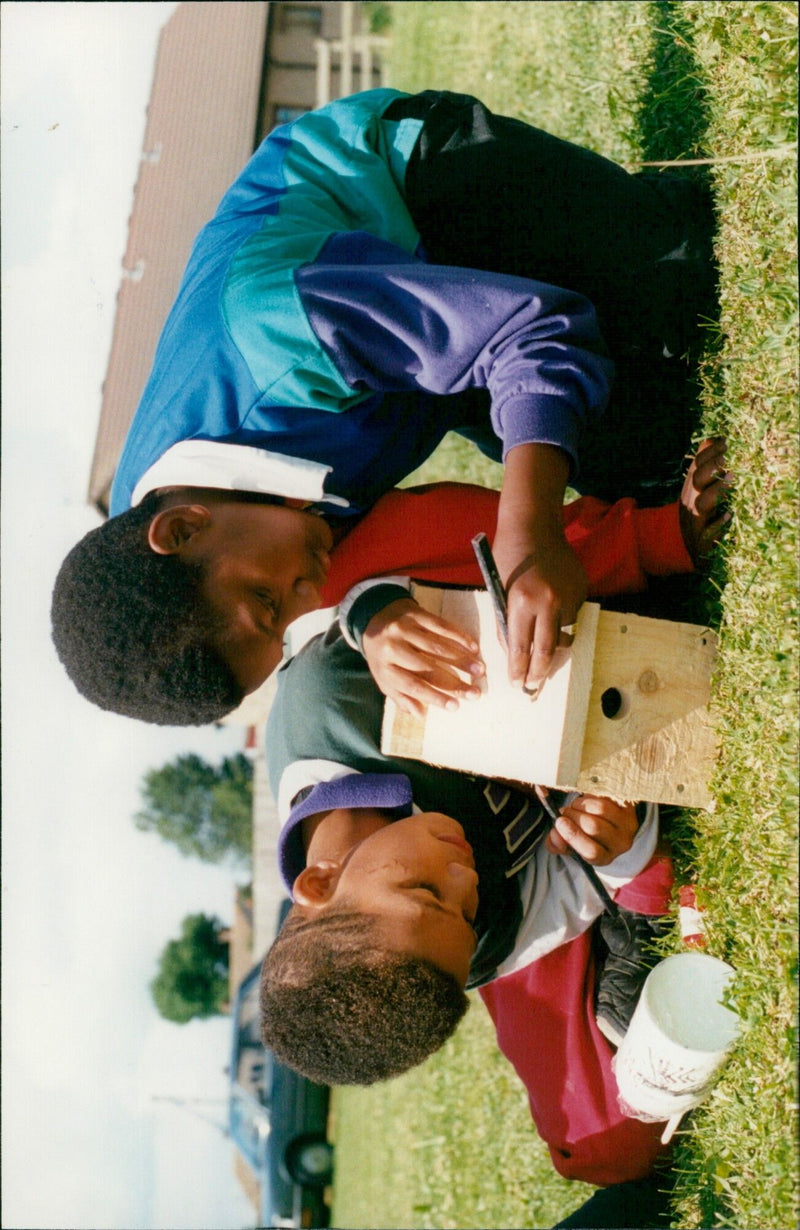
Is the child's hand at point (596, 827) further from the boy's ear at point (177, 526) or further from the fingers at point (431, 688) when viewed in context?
the boy's ear at point (177, 526)

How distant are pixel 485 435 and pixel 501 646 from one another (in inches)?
43.5

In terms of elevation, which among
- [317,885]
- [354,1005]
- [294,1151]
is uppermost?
[317,885]

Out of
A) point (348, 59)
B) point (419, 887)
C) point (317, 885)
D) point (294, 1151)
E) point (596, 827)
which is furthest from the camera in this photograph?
point (348, 59)

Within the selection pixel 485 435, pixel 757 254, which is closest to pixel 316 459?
pixel 485 435

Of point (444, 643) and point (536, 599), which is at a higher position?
point (536, 599)

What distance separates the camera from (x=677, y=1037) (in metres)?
2.46

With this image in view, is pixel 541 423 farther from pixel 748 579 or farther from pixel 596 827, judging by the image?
pixel 596 827

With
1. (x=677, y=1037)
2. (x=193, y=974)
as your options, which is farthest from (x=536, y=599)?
(x=193, y=974)

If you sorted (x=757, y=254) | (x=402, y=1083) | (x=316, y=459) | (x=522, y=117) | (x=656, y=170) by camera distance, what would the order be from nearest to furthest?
(x=316, y=459) → (x=757, y=254) → (x=656, y=170) → (x=522, y=117) → (x=402, y=1083)

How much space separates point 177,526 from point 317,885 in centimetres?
93

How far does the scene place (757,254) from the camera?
99.3 inches

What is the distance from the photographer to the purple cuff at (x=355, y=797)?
251 cm

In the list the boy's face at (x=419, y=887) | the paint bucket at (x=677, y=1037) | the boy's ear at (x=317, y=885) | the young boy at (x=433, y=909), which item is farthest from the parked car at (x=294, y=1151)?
the boy's face at (x=419, y=887)

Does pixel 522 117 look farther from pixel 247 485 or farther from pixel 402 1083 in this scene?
pixel 402 1083
